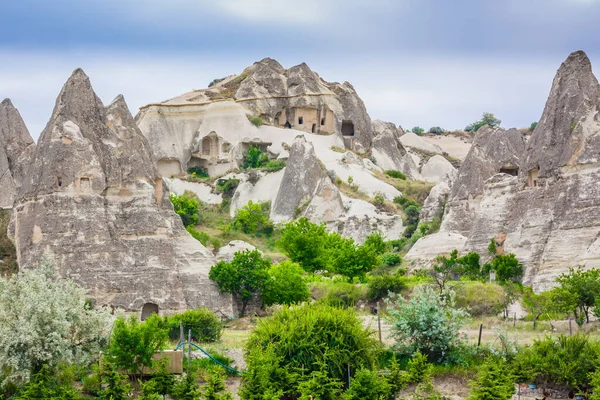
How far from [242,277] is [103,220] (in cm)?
586

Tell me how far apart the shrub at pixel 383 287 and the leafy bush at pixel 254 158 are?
39933 millimetres

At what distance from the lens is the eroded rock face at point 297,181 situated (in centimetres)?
7481

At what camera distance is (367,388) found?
93.2 feet

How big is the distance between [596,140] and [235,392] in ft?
72.7

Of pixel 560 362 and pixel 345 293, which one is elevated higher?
pixel 560 362

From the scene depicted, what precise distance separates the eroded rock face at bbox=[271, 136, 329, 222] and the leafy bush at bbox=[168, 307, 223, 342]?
3615cm

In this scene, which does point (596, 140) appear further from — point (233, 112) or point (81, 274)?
point (233, 112)

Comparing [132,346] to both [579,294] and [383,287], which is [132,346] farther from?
[383,287]

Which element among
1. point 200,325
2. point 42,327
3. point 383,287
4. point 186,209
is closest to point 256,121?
point 186,209

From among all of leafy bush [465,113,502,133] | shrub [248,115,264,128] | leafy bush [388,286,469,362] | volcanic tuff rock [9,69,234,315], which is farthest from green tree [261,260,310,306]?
leafy bush [465,113,502,133]

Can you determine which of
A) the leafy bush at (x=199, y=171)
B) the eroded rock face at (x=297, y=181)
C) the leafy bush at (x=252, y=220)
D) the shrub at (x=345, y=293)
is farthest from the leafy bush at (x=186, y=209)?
the shrub at (x=345, y=293)

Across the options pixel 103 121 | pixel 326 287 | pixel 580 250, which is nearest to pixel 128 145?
pixel 103 121

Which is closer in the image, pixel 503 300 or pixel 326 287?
pixel 503 300

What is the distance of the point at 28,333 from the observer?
29.9 m
